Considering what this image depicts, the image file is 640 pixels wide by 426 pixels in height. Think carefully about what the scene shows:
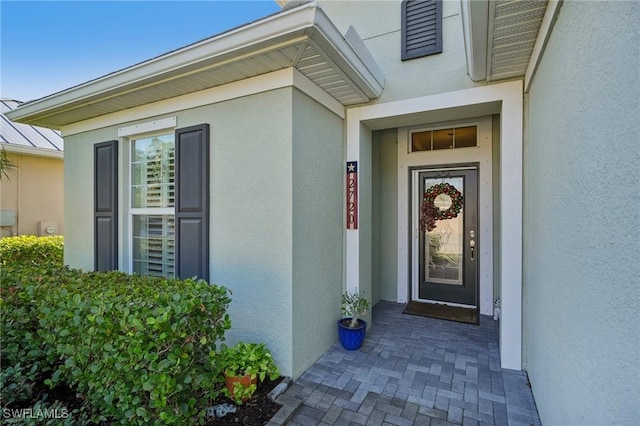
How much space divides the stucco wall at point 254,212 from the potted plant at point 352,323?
89 centimetres

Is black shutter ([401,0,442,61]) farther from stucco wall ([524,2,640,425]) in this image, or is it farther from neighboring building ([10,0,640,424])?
stucco wall ([524,2,640,425])

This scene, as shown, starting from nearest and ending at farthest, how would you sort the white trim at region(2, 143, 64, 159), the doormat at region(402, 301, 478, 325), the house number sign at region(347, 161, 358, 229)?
the house number sign at region(347, 161, 358, 229), the doormat at region(402, 301, 478, 325), the white trim at region(2, 143, 64, 159)

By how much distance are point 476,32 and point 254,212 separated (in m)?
2.47

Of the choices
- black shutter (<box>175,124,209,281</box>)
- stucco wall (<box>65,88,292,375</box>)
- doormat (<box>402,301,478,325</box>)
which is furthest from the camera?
doormat (<box>402,301,478,325</box>)

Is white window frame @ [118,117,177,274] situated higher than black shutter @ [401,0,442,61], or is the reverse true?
black shutter @ [401,0,442,61]

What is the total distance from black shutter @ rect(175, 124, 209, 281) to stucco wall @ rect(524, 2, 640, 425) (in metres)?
3.08

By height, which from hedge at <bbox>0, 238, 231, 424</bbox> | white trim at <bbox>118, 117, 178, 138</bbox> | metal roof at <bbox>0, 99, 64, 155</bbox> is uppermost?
metal roof at <bbox>0, 99, 64, 155</bbox>

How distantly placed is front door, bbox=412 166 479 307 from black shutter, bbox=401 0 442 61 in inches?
77.7

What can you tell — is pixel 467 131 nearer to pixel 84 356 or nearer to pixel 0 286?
pixel 84 356

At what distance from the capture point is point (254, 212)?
3068 millimetres

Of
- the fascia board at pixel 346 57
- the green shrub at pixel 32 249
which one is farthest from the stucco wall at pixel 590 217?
the green shrub at pixel 32 249

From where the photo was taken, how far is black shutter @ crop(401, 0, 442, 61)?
11.9ft

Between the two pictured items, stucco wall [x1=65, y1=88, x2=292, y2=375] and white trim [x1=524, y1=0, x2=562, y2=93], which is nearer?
white trim [x1=524, y1=0, x2=562, y2=93]

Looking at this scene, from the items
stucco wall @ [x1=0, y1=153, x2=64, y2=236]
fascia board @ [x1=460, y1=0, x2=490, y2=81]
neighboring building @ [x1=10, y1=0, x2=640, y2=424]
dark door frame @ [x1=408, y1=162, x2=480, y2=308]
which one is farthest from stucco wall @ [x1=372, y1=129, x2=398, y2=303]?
stucco wall @ [x1=0, y1=153, x2=64, y2=236]
